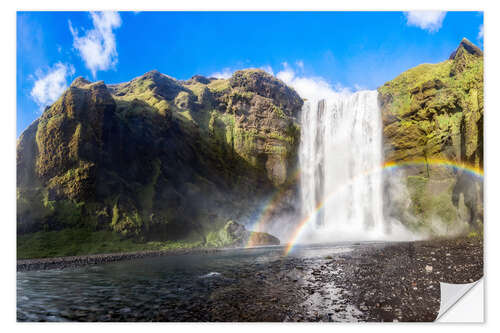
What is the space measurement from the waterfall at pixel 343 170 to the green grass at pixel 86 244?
33.1 feet

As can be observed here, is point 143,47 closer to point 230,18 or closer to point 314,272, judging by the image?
point 230,18

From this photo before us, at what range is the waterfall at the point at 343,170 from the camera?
2166 centimetres

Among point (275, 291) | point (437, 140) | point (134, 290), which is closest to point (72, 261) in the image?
point (134, 290)

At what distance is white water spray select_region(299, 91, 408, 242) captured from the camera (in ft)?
70.9

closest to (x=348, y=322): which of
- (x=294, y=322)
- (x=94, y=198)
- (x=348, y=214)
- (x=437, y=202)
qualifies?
(x=294, y=322)

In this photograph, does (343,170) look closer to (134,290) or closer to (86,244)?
(86,244)

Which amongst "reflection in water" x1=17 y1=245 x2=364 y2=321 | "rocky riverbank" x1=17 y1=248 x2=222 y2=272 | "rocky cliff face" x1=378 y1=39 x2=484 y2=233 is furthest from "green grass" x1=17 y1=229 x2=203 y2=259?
"rocky cliff face" x1=378 y1=39 x2=484 y2=233

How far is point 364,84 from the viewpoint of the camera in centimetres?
1110

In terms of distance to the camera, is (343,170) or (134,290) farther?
(343,170)

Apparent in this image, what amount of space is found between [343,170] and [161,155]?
14670mm

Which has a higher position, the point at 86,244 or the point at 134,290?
the point at 134,290

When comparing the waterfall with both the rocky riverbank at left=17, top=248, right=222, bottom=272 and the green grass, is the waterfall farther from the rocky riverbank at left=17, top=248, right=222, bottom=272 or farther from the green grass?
the rocky riverbank at left=17, top=248, right=222, bottom=272

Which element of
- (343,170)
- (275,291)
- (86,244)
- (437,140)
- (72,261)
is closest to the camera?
(275,291)

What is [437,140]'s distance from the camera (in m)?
18.0
